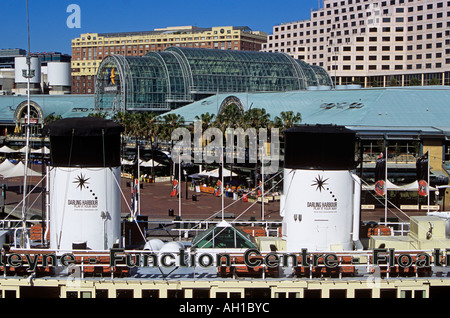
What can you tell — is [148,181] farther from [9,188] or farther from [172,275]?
[172,275]

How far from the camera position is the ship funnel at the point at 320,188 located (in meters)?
23.5

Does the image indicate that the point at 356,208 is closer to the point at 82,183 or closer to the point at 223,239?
the point at 223,239

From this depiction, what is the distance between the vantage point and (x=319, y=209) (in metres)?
23.5

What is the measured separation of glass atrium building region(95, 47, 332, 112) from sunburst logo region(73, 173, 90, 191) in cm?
10803

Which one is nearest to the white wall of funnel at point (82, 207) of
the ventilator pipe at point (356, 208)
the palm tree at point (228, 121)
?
the ventilator pipe at point (356, 208)

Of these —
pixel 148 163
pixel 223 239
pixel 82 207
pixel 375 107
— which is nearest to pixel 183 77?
pixel 148 163

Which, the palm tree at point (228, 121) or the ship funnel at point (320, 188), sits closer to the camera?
the ship funnel at point (320, 188)

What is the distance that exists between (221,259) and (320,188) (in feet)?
16.1

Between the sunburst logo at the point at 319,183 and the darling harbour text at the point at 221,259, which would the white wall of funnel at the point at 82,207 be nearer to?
the darling harbour text at the point at 221,259

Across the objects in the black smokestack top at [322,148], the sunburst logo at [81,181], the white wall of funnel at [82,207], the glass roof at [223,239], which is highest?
the black smokestack top at [322,148]

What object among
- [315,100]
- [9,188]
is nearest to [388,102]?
[315,100]

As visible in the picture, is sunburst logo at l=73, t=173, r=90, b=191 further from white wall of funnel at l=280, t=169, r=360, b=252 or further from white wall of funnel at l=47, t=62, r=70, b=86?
white wall of funnel at l=47, t=62, r=70, b=86

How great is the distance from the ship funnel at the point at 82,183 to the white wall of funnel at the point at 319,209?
696cm
